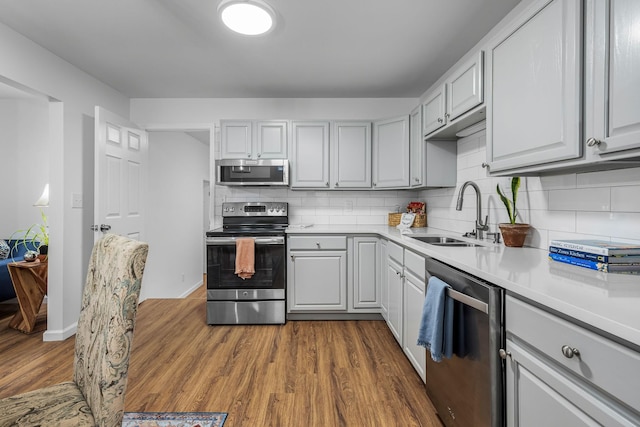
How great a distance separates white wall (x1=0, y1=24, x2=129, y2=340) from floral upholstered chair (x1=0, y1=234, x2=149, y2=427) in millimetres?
2141

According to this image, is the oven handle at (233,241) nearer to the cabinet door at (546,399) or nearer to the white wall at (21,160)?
the cabinet door at (546,399)

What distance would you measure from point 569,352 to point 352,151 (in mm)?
2772

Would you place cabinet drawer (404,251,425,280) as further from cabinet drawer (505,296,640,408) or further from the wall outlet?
the wall outlet

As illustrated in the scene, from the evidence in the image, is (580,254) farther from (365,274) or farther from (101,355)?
(365,274)

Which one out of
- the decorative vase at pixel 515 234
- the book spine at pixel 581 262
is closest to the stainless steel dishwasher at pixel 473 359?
the book spine at pixel 581 262

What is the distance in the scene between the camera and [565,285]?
96cm

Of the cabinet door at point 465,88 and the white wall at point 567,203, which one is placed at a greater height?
the cabinet door at point 465,88

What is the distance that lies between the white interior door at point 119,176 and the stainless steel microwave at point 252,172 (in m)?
0.91

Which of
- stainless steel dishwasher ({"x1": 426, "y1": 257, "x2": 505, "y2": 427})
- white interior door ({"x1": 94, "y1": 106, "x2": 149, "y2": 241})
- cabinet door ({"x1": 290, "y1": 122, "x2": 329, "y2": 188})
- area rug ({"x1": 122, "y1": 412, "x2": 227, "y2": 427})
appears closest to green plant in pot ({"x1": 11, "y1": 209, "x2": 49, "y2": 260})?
white interior door ({"x1": 94, "y1": 106, "x2": 149, "y2": 241})

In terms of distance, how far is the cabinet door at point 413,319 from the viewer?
187 cm

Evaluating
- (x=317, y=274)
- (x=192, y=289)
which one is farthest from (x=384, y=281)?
(x=192, y=289)

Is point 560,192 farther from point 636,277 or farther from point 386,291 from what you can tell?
point 386,291

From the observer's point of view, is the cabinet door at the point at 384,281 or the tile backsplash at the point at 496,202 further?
the cabinet door at the point at 384,281

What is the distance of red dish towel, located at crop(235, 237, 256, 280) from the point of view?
2910 mm
